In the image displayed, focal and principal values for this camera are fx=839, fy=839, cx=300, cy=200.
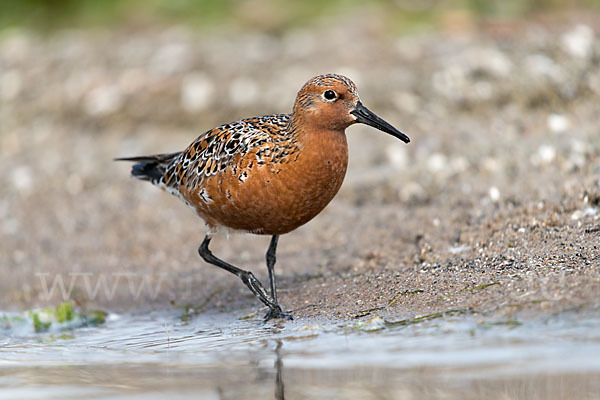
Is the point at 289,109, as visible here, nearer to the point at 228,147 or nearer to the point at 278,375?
the point at 228,147

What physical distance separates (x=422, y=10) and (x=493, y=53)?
254 cm

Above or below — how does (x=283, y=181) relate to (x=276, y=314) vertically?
above

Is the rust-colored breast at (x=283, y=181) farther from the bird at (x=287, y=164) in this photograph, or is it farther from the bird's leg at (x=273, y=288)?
the bird's leg at (x=273, y=288)

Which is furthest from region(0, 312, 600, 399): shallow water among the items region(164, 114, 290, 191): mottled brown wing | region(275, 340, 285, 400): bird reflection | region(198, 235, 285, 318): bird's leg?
region(164, 114, 290, 191): mottled brown wing

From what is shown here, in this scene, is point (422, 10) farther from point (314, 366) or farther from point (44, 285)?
point (314, 366)

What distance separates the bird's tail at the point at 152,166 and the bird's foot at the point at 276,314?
80.1 inches

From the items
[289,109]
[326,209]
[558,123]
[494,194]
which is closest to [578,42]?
[558,123]

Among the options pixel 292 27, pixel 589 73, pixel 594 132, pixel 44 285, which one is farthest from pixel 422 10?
pixel 44 285

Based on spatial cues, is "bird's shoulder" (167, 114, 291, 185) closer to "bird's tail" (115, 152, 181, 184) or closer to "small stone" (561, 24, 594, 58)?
"bird's tail" (115, 152, 181, 184)

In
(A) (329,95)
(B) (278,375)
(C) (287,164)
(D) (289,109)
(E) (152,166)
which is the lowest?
(B) (278,375)

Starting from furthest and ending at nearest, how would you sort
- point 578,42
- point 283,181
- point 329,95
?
point 578,42 → point 329,95 → point 283,181

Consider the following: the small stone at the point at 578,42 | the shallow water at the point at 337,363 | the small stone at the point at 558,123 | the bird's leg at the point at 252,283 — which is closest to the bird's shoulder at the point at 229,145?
the bird's leg at the point at 252,283

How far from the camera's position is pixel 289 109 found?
35.2 feet

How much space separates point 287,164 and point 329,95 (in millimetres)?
628
